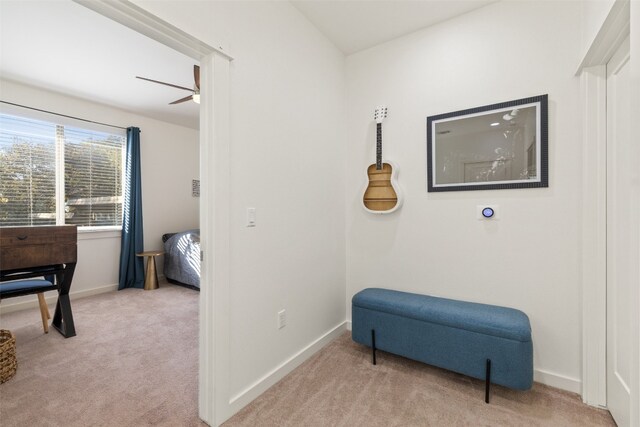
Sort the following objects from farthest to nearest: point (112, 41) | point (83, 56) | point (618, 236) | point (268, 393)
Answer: point (83, 56)
point (112, 41)
point (268, 393)
point (618, 236)

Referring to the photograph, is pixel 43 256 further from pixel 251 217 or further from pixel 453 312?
pixel 453 312

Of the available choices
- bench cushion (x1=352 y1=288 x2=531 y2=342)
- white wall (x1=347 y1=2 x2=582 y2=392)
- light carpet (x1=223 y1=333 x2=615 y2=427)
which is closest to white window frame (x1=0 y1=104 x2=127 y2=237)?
white wall (x1=347 y1=2 x2=582 y2=392)

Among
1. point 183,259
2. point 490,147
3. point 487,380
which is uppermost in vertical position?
point 490,147

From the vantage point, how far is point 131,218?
4117 millimetres

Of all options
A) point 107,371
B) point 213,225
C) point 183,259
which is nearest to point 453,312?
point 213,225

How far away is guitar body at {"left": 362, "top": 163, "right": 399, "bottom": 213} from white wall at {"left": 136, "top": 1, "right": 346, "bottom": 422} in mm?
269

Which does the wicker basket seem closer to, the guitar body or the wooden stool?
the wooden stool

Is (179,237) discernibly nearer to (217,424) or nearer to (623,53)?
(217,424)

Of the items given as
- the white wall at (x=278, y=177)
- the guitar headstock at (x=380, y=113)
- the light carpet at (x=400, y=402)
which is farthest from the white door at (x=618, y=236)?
the white wall at (x=278, y=177)

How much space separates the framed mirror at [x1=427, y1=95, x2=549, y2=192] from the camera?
182 cm

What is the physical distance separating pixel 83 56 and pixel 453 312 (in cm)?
380

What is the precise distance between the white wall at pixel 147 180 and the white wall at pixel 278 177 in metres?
3.34

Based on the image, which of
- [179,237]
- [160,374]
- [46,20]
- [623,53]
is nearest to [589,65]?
[623,53]

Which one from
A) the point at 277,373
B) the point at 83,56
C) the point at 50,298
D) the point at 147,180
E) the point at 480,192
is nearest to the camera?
the point at 277,373
